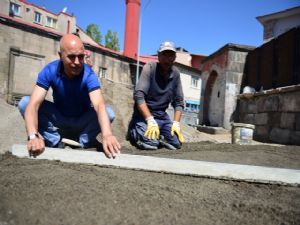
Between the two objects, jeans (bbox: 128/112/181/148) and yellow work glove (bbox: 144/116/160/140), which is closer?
yellow work glove (bbox: 144/116/160/140)

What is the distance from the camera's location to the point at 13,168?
2.17 m

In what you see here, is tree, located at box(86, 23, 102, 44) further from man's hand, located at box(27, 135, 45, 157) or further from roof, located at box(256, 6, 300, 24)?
man's hand, located at box(27, 135, 45, 157)

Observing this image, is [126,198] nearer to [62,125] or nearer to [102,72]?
[62,125]

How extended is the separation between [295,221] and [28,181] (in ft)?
5.38

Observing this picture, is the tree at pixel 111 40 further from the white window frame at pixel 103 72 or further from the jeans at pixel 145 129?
the jeans at pixel 145 129

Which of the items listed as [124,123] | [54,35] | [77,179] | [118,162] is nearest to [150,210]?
[77,179]

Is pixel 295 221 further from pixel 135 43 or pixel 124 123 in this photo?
pixel 135 43

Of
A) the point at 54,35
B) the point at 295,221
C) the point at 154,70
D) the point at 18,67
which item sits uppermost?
the point at 54,35

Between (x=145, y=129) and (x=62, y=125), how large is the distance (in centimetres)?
106

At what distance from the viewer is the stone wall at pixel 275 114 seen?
5.12 meters

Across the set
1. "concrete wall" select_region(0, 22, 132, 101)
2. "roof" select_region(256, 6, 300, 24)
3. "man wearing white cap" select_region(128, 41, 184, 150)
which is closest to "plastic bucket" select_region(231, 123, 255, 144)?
"man wearing white cap" select_region(128, 41, 184, 150)

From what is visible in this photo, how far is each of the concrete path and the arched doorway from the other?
786cm

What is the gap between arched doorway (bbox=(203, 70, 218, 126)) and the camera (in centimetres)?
990

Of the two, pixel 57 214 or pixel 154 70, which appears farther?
pixel 154 70
